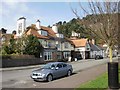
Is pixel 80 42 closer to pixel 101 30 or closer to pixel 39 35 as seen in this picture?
pixel 39 35

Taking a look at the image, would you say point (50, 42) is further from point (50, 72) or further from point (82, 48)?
point (50, 72)

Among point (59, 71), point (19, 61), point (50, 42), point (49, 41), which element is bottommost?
point (59, 71)

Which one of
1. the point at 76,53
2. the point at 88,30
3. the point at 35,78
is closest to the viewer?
the point at 88,30

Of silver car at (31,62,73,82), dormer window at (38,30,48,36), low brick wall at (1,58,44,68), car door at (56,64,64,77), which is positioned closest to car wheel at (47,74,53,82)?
silver car at (31,62,73,82)

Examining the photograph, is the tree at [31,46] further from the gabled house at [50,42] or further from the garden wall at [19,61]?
the gabled house at [50,42]

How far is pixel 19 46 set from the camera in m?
48.3

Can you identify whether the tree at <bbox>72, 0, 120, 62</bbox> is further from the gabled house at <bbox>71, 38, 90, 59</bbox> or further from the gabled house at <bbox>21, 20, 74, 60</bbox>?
the gabled house at <bbox>71, 38, 90, 59</bbox>

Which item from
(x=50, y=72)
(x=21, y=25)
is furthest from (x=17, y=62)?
(x=50, y=72)

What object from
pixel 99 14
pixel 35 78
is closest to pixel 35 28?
pixel 35 78

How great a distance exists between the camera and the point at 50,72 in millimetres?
20297

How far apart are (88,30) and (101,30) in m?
1.87

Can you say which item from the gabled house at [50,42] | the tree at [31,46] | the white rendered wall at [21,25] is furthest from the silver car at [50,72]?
the white rendered wall at [21,25]

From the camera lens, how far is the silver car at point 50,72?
1975cm

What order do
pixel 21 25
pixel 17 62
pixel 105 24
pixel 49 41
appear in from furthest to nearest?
pixel 49 41 → pixel 21 25 → pixel 17 62 → pixel 105 24
